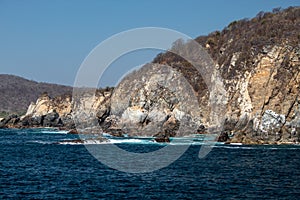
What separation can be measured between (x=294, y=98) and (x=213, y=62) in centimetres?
4607

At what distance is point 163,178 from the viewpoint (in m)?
41.7

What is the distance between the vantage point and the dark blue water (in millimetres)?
34322

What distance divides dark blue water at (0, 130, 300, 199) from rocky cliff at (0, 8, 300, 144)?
62.9 ft

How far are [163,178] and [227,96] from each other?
60.3m

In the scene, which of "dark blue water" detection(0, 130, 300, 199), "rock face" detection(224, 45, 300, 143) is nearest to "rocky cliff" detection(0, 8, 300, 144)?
"rock face" detection(224, 45, 300, 143)

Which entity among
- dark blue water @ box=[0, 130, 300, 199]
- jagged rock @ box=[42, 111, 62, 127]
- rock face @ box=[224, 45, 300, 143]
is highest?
rock face @ box=[224, 45, 300, 143]

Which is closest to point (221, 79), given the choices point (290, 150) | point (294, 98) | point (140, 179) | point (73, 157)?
point (294, 98)

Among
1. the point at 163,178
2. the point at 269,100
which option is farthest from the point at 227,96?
the point at 163,178

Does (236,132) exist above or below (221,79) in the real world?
below

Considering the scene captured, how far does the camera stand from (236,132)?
8612cm

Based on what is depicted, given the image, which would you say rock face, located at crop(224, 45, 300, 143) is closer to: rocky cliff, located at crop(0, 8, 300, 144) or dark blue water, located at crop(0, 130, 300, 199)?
rocky cliff, located at crop(0, 8, 300, 144)

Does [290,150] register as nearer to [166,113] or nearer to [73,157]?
[73,157]

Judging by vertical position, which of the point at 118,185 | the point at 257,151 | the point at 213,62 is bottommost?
the point at 118,185

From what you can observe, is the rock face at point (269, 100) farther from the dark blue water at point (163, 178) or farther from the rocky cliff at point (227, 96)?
the dark blue water at point (163, 178)
